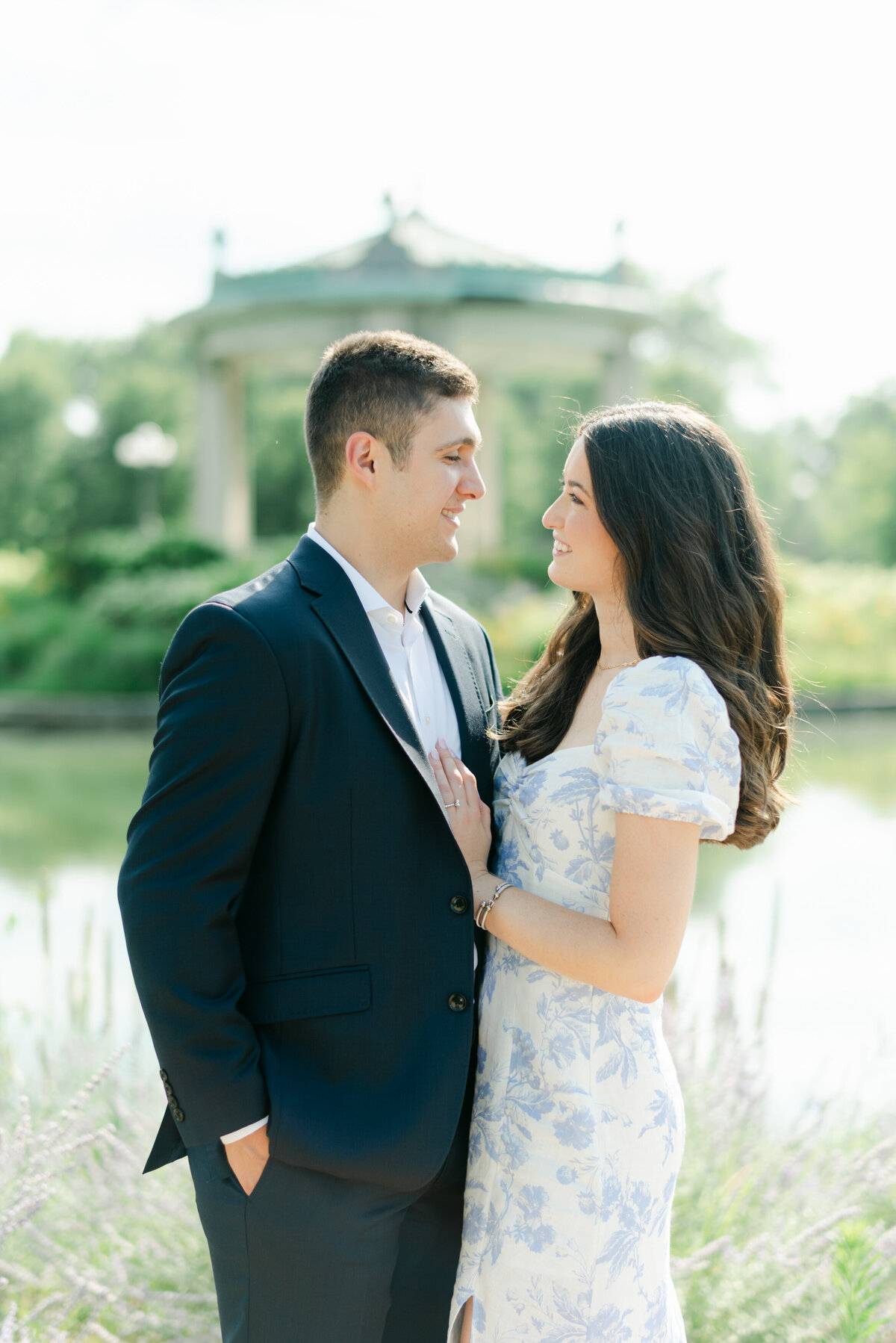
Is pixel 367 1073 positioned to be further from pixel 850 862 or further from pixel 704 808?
pixel 850 862

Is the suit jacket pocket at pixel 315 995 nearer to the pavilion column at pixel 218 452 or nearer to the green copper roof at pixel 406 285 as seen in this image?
the green copper roof at pixel 406 285

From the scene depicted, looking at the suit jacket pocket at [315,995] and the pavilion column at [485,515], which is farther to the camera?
the pavilion column at [485,515]

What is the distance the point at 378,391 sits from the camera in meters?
2.28

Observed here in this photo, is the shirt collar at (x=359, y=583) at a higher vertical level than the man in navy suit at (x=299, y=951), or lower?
higher

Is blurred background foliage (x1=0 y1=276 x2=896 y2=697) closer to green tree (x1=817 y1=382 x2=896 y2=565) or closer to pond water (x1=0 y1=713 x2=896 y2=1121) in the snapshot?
green tree (x1=817 y1=382 x2=896 y2=565)

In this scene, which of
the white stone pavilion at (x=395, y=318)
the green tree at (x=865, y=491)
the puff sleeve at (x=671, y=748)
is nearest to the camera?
the puff sleeve at (x=671, y=748)

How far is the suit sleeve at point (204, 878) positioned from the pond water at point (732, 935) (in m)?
1.19

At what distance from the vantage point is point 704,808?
6.26 feet

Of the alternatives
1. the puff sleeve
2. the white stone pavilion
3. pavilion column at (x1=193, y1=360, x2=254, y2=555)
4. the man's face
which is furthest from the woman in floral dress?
pavilion column at (x1=193, y1=360, x2=254, y2=555)

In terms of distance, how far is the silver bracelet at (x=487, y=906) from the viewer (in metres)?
2.11

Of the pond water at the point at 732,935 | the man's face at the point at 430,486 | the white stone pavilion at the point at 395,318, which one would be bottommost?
the pond water at the point at 732,935

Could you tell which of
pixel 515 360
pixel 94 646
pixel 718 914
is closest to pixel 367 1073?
pixel 718 914

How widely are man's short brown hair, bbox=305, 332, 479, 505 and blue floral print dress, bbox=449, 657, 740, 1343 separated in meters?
0.70

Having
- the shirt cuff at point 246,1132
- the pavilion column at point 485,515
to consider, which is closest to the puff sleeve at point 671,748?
the shirt cuff at point 246,1132
